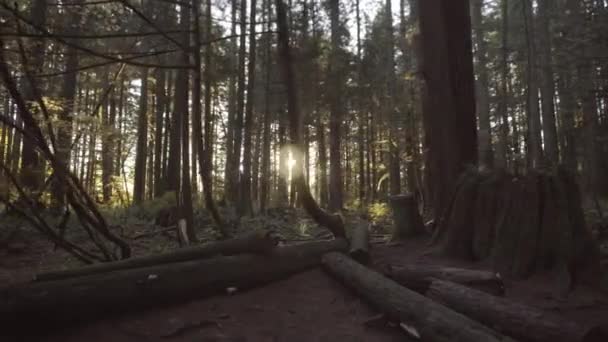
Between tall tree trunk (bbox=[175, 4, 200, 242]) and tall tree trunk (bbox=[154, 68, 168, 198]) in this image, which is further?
tall tree trunk (bbox=[154, 68, 168, 198])

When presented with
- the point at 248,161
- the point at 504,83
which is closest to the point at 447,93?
the point at 248,161

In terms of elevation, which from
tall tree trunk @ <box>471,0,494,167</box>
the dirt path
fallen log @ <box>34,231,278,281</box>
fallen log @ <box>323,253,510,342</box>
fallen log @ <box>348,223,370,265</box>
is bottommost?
the dirt path

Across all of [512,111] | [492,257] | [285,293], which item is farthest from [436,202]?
[512,111]

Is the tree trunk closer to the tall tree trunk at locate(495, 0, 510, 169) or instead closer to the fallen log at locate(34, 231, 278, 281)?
the fallen log at locate(34, 231, 278, 281)

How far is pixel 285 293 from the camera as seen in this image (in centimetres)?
465

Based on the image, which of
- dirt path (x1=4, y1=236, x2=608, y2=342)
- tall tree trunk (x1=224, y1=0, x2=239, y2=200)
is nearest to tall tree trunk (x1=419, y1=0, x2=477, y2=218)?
dirt path (x1=4, y1=236, x2=608, y2=342)

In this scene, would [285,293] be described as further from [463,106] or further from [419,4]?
[419,4]

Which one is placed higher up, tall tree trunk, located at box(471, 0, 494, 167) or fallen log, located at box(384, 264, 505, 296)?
tall tree trunk, located at box(471, 0, 494, 167)

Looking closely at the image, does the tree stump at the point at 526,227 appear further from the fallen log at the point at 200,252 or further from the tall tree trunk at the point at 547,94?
the tall tree trunk at the point at 547,94

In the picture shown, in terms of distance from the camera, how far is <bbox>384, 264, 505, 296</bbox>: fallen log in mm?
4020

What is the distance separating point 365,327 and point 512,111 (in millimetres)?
29291

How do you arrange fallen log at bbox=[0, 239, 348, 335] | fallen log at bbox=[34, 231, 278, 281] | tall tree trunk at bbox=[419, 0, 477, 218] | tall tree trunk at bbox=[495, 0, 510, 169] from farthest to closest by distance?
tall tree trunk at bbox=[495, 0, 510, 169] → tall tree trunk at bbox=[419, 0, 477, 218] → fallen log at bbox=[34, 231, 278, 281] → fallen log at bbox=[0, 239, 348, 335]

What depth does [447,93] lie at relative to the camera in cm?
659

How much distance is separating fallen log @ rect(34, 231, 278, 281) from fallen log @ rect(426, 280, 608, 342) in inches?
82.4
